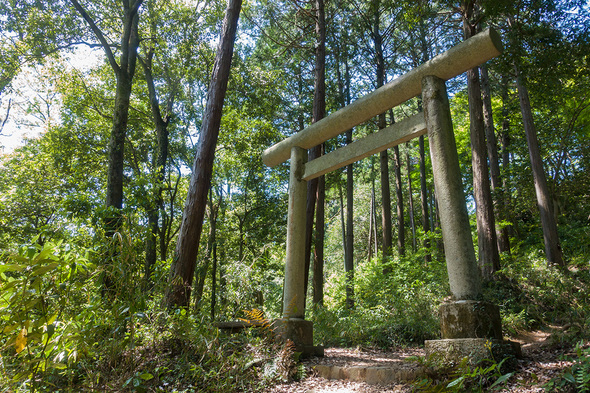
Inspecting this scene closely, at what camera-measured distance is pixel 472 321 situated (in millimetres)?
3756

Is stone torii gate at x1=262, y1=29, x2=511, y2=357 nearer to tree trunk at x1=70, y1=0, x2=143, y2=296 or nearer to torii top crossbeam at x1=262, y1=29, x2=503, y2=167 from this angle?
torii top crossbeam at x1=262, y1=29, x2=503, y2=167

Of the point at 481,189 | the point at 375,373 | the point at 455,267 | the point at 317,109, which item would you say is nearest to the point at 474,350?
the point at 455,267

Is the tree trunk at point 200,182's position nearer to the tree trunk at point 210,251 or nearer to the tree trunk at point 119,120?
the tree trunk at point 119,120

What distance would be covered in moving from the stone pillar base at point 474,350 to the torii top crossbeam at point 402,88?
3048mm

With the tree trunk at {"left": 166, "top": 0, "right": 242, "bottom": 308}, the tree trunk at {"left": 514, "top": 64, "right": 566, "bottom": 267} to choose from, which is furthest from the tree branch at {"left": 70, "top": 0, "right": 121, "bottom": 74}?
the tree trunk at {"left": 514, "top": 64, "right": 566, "bottom": 267}

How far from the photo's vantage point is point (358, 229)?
86.2 ft

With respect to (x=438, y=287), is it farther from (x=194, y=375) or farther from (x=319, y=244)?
(x=194, y=375)

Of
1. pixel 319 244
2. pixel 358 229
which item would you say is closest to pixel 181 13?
pixel 319 244

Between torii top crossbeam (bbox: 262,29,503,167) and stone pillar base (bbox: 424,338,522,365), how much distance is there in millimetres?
3048

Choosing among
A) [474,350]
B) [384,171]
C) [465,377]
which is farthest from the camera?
A: [384,171]

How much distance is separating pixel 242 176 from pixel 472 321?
487 inches

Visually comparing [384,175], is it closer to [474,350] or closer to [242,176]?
[242,176]

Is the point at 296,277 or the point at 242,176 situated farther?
the point at 242,176

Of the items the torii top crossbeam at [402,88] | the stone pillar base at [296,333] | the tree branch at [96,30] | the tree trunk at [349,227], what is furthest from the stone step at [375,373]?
the tree trunk at [349,227]
